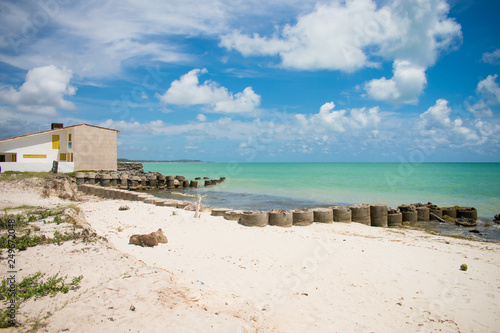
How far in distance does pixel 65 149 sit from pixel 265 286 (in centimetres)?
3566

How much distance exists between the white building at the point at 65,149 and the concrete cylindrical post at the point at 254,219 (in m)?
27.9

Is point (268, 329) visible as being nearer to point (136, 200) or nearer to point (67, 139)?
point (136, 200)

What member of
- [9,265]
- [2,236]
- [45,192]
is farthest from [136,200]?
[9,265]

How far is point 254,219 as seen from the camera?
11.6 meters

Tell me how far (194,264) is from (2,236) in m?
4.21

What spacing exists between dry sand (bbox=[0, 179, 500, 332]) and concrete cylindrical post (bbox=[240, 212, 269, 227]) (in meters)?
1.76

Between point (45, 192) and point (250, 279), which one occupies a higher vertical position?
point (45, 192)

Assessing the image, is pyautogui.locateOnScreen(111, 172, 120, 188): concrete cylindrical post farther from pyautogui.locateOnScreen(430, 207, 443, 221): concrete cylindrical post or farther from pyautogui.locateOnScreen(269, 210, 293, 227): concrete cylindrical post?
pyautogui.locateOnScreen(430, 207, 443, 221): concrete cylindrical post

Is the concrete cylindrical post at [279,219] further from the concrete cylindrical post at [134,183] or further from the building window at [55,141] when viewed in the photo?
the building window at [55,141]

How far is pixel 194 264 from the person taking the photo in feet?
23.3

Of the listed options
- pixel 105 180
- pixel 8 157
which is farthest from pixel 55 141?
pixel 105 180

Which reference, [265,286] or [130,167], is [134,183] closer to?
[130,167]

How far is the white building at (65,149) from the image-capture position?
31391 mm

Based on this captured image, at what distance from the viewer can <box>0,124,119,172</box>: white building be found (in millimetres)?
31391
